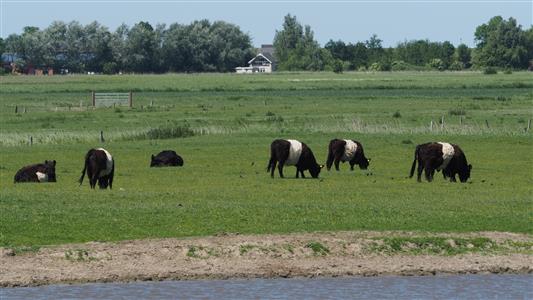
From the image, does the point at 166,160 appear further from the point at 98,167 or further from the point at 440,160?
the point at 440,160

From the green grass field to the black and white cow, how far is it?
28.2 inches

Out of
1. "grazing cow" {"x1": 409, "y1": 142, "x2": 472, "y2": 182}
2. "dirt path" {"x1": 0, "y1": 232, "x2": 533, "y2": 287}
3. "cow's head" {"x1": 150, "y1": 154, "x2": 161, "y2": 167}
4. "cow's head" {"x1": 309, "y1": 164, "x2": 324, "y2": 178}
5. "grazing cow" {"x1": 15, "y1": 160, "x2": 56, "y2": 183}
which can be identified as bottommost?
"cow's head" {"x1": 150, "y1": 154, "x2": 161, "y2": 167}

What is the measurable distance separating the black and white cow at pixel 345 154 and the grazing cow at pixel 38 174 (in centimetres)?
945

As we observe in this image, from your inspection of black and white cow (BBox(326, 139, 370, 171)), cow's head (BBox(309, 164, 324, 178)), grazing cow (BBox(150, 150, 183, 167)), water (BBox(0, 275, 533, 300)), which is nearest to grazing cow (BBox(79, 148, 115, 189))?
cow's head (BBox(309, 164, 324, 178))

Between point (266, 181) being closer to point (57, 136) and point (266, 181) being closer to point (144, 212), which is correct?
point (144, 212)

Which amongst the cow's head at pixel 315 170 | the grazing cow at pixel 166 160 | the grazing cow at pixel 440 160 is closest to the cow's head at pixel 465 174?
the grazing cow at pixel 440 160

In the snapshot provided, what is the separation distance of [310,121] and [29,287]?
46.1 meters

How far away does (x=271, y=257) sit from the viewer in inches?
854

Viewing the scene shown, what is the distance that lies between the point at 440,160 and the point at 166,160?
10.3m

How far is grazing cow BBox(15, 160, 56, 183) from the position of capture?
1379 inches

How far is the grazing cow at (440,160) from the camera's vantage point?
113 ft

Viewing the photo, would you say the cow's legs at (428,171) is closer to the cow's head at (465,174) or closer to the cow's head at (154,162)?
the cow's head at (465,174)

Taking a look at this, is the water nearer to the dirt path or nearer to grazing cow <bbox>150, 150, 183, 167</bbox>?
the dirt path

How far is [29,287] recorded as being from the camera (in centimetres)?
1970
